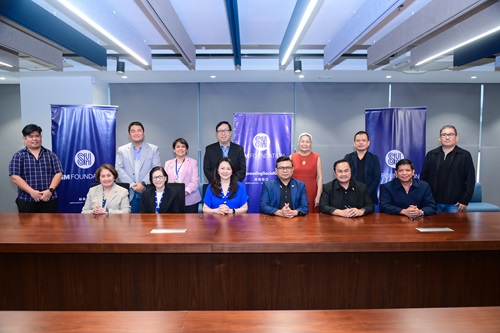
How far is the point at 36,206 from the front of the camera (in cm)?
376

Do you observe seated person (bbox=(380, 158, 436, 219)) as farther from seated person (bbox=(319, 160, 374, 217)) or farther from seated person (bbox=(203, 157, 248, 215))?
seated person (bbox=(203, 157, 248, 215))

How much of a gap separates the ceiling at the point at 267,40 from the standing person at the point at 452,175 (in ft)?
2.79

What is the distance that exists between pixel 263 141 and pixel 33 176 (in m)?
3.23

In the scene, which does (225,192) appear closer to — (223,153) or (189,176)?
(189,176)

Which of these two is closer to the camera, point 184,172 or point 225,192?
point 225,192

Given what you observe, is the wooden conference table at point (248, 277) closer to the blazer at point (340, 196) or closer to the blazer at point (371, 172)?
the blazer at point (340, 196)

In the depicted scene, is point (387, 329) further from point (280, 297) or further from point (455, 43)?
point (455, 43)

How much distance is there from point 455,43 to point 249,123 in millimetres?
3211

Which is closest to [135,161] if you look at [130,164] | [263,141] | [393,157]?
[130,164]

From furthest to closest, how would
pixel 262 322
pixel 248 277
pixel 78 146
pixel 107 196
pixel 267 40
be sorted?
pixel 78 146 → pixel 267 40 → pixel 107 196 → pixel 248 277 → pixel 262 322

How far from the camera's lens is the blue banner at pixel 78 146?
4.84m

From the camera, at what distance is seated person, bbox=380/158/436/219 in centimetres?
313

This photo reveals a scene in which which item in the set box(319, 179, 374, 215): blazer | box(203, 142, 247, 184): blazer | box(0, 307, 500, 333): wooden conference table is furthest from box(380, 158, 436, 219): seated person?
box(0, 307, 500, 333): wooden conference table

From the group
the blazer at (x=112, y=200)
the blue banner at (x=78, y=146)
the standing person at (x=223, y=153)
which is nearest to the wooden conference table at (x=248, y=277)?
the blazer at (x=112, y=200)
